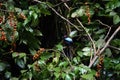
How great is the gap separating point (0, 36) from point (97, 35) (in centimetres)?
58

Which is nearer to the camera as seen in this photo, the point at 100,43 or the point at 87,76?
the point at 87,76

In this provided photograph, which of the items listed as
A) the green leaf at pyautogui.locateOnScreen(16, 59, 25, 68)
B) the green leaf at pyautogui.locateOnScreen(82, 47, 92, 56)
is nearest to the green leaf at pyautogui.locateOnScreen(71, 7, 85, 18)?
the green leaf at pyautogui.locateOnScreen(82, 47, 92, 56)

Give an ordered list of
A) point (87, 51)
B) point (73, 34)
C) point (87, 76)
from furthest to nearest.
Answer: point (73, 34) < point (87, 51) < point (87, 76)

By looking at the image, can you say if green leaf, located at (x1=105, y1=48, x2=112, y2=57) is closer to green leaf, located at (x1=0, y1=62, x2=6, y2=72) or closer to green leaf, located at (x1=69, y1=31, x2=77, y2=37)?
green leaf, located at (x1=69, y1=31, x2=77, y2=37)

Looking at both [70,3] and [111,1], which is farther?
[70,3]

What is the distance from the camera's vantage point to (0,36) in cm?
175

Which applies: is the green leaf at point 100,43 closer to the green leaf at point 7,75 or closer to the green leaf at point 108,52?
the green leaf at point 108,52

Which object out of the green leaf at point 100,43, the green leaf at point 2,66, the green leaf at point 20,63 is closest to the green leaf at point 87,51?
the green leaf at point 100,43

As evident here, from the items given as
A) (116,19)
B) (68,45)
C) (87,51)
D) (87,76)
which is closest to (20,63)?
(68,45)

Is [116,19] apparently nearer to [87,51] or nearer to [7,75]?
[87,51]

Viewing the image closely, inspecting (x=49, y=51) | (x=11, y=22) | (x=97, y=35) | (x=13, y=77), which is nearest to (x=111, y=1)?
(x=97, y=35)

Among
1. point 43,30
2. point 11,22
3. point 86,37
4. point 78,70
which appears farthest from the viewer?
point 43,30

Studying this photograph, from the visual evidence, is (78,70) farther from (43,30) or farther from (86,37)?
(43,30)

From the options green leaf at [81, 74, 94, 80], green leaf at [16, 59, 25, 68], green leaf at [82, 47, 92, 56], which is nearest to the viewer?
green leaf at [81, 74, 94, 80]
